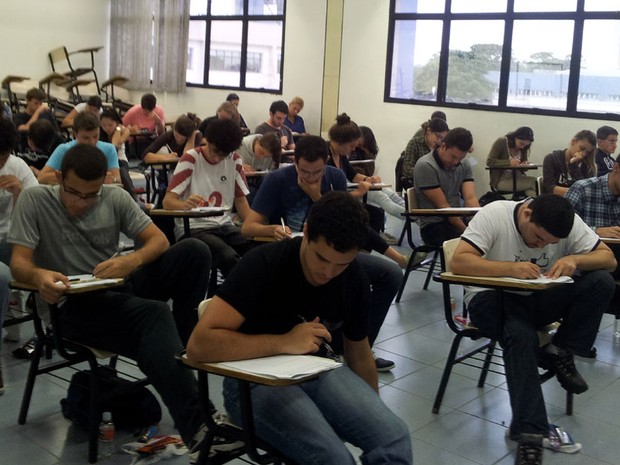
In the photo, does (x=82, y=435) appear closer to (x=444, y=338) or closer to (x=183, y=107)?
(x=444, y=338)

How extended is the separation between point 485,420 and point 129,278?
1.57 m

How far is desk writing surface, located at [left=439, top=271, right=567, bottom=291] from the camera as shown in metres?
2.63

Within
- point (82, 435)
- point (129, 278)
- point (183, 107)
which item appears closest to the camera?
point (82, 435)

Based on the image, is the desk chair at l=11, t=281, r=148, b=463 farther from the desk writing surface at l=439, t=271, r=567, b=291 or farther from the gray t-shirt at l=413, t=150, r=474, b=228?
the gray t-shirt at l=413, t=150, r=474, b=228

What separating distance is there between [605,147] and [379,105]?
11.1 ft

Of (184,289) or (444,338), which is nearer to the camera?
(184,289)

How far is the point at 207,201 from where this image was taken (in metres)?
4.05

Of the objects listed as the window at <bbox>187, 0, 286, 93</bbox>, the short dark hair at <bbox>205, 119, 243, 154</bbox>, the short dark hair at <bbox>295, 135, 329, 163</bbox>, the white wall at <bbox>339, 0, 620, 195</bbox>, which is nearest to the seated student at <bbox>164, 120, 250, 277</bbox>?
the short dark hair at <bbox>205, 119, 243, 154</bbox>

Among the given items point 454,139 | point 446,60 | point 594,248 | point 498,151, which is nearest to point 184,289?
point 594,248

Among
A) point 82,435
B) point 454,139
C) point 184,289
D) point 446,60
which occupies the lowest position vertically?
point 82,435

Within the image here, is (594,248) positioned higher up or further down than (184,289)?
higher up

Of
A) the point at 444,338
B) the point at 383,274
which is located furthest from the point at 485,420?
the point at 444,338

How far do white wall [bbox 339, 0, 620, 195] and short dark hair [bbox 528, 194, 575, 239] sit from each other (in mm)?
6236

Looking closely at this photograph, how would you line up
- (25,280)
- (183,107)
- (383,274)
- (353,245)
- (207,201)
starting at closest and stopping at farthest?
(353,245) < (25,280) < (383,274) < (207,201) < (183,107)
